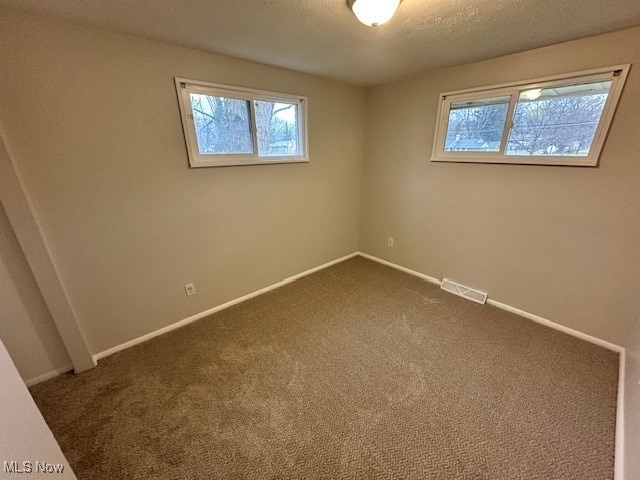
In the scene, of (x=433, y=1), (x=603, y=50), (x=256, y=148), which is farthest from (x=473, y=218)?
(x=256, y=148)

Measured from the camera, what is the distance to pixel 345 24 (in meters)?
1.54

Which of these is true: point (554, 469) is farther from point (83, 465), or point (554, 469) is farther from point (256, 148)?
point (256, 148)

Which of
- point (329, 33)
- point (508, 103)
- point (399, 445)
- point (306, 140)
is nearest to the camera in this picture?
point (399, 445)

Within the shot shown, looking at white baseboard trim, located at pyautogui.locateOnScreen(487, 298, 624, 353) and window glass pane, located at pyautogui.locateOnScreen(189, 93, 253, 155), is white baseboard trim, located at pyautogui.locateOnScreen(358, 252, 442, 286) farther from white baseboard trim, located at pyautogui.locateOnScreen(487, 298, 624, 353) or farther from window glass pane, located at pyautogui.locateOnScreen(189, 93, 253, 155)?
window glass pane, located at pyautogui.locateOnScreen(189, 93, 253, 155)

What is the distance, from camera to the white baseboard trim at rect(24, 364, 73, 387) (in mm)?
1696

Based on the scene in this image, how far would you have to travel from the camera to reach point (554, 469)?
1.23 meters

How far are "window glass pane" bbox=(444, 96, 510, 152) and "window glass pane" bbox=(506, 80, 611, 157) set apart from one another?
122 millimetres

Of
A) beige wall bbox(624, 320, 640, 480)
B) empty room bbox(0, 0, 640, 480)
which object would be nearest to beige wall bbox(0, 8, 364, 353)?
empty room bbox(0, 0, 640, 480)

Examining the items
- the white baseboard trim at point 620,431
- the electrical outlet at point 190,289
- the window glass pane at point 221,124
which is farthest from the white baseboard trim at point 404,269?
the electrical outlet at point 190,289

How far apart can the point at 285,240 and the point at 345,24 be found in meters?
1.95

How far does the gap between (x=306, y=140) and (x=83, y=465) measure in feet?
9.21
